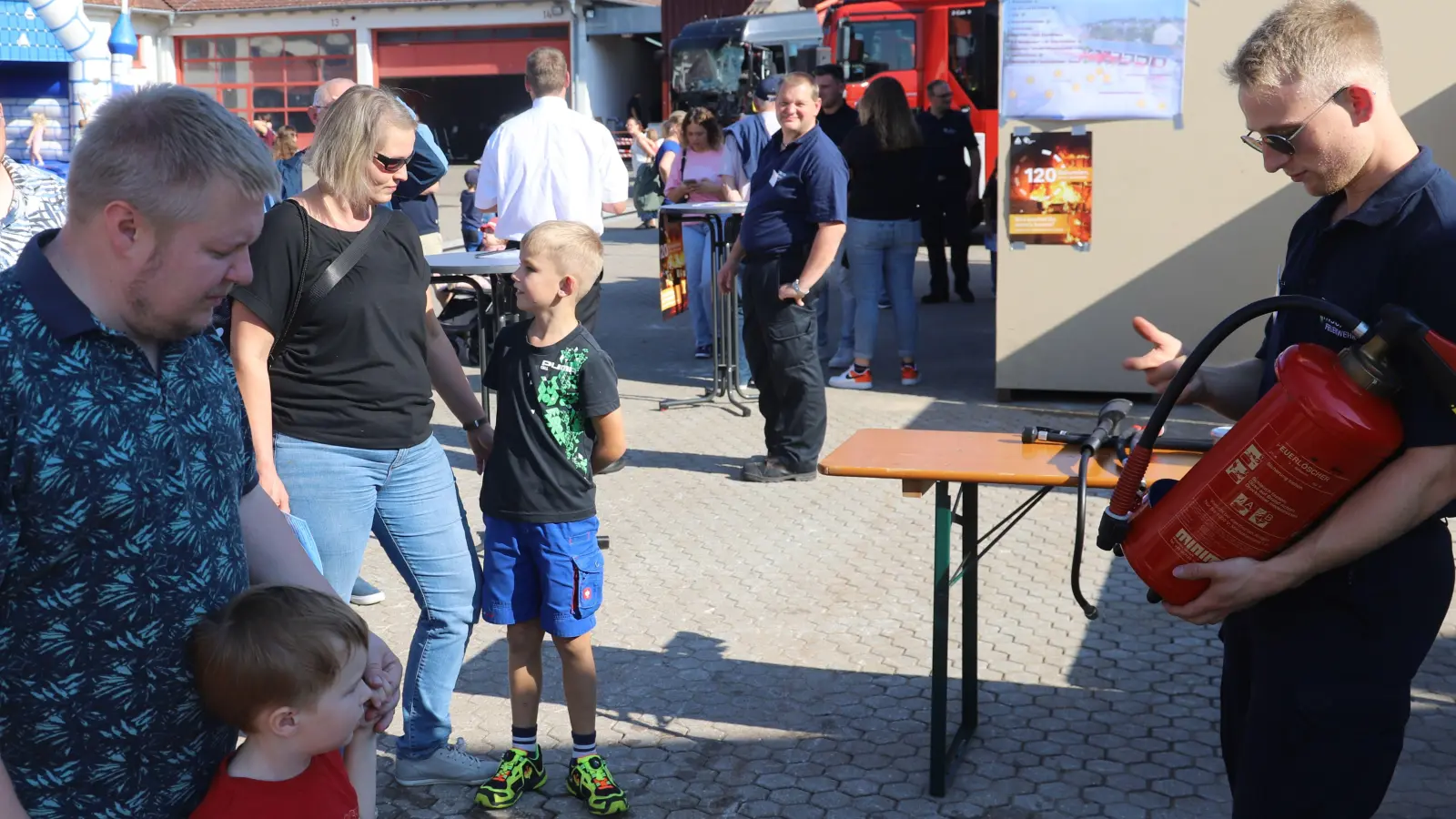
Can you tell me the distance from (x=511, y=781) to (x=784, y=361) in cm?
358

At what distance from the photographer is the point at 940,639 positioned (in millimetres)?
3686

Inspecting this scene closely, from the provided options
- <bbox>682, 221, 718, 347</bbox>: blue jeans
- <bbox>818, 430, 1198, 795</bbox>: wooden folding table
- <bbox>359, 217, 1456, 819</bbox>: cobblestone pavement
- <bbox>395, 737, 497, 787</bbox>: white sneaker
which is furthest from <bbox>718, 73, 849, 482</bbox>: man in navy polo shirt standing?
<bbox>395, 737, 497, 787</bbox>: white sneaker

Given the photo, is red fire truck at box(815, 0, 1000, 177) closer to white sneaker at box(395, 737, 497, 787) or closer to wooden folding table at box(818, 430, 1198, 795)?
wooden folding table at box(818, 430, 1198, 795)

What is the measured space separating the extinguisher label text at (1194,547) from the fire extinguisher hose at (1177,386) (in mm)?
126

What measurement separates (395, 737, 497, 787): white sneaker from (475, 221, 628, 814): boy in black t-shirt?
5.8 inches

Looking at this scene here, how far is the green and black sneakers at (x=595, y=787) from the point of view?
11.9 ft

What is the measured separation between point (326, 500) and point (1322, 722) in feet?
7.55

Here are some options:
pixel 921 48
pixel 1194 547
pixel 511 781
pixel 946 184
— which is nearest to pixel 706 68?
pixel 921 48

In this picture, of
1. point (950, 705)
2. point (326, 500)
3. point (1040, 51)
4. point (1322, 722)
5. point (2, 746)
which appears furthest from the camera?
point (1040, 51)

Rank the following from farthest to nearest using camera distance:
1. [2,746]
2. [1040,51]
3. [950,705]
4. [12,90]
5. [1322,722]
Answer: [12,90] → [1040,51] → [950,705] → [1322,722] → [2,746]

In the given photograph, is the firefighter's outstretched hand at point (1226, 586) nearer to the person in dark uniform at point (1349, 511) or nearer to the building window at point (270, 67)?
the person in dark uniform at point (1349, 511)

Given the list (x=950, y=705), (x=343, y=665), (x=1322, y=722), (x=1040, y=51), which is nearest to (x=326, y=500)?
(x=343, y=665)

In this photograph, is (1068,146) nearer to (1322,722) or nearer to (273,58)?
(1322,722)

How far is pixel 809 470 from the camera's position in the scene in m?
7.15
